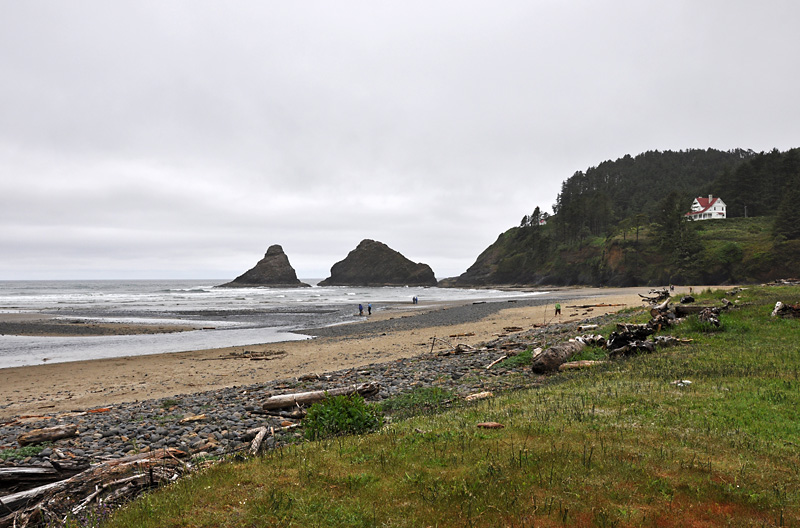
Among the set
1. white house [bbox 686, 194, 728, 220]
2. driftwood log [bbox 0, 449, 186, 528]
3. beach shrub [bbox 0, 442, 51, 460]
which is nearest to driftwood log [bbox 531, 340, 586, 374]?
driftwood log [bbox 0, 449, 186, 528]

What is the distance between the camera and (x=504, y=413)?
26.7 ft

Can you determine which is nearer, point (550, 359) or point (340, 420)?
point (340, 420)

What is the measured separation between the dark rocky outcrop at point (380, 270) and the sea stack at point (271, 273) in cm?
2227

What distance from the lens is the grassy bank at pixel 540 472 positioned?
4.33 m

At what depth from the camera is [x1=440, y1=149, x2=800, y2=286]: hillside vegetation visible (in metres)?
73.9

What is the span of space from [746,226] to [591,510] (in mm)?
113667

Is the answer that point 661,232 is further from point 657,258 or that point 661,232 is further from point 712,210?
point 712,210

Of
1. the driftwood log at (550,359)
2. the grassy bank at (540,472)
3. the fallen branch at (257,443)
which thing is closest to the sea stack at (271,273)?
the driftwood log at (550,359)

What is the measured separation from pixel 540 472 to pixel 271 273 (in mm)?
186931

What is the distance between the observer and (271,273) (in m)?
182

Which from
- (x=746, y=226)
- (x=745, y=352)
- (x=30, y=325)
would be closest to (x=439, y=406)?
(x=745, y=352)

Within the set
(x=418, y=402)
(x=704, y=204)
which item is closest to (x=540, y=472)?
(x=418, y=402)

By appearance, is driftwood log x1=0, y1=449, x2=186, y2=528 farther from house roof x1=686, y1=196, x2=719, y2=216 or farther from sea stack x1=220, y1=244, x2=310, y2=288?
sea stack x1=220, y1=244, x2=310, y2=288

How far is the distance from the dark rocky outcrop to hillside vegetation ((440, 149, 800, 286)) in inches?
1022
